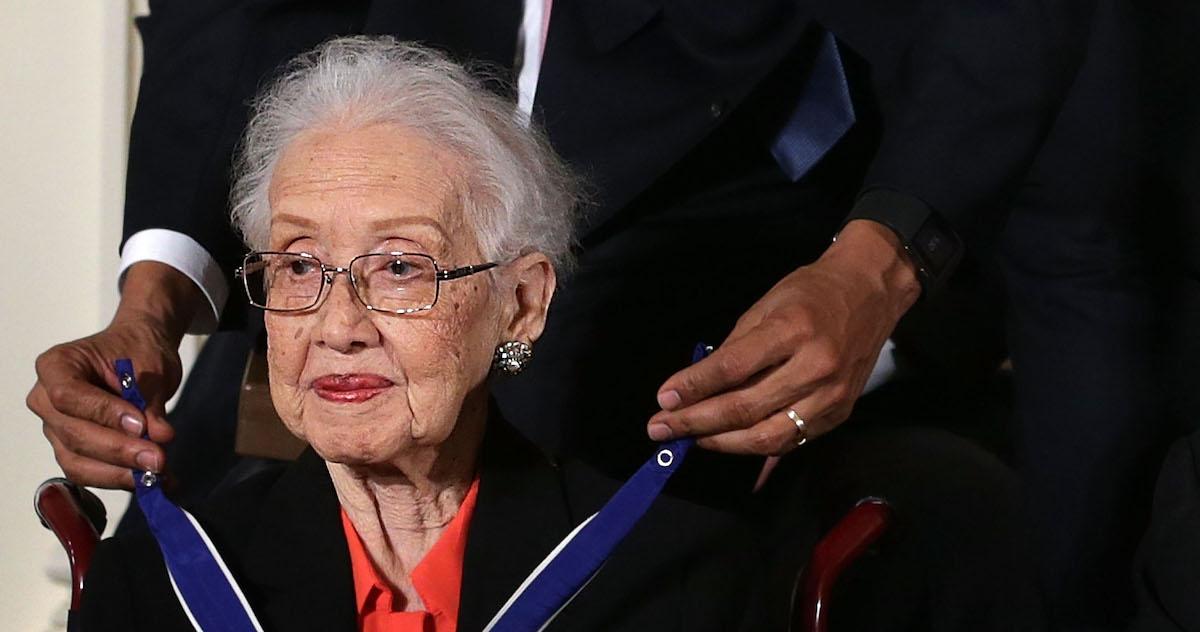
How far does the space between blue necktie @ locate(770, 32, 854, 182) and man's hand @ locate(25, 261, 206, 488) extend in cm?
66

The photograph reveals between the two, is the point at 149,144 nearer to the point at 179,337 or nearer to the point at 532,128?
the point at 179,337

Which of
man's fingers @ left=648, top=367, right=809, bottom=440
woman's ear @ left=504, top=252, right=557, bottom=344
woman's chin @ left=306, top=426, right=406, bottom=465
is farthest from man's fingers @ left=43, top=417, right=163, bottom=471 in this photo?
man's fingers @ left=648, top=367, right=809, bottom=440

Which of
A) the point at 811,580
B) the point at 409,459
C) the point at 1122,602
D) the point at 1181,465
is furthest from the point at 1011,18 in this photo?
the point at 1122,602

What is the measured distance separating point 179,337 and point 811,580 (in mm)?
746

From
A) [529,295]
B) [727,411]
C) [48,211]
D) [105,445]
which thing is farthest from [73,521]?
[48,211]

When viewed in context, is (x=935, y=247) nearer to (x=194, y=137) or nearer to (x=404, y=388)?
Result: (x=404, y=388)

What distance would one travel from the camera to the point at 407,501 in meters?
1.28

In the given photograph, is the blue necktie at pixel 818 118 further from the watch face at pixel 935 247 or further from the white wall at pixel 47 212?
the white wall at pixel 47 212

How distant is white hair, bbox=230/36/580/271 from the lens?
1.24 m

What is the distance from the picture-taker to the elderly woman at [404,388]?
3.93 ft

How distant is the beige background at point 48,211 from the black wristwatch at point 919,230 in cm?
163

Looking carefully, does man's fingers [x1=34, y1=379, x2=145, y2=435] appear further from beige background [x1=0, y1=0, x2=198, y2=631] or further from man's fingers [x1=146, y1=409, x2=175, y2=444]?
beige background [x1=0, y1=0, x2=198, y2=631]

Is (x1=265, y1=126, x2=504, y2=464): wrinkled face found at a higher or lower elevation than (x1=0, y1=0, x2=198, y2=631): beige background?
higher

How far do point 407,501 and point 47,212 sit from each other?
65.4 inches
